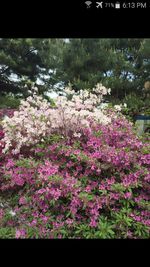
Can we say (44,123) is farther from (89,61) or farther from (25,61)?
(25,61)

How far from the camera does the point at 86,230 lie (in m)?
2.20

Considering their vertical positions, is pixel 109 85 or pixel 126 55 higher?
pixel 126 55

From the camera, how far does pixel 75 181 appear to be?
2.40m

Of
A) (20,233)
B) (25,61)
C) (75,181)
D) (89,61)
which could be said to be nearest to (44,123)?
(75,181)

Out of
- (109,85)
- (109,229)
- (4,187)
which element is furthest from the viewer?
(109,85)

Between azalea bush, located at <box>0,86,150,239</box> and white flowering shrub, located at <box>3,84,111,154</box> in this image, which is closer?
azalea bush, located at <box>0,86,150,239</box>

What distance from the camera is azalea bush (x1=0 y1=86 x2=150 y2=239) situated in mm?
2205

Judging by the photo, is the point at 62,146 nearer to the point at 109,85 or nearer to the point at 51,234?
the point at 51,234

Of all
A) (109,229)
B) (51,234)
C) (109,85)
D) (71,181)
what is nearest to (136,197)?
(109,229)

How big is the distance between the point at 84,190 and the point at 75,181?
0.40 ft
